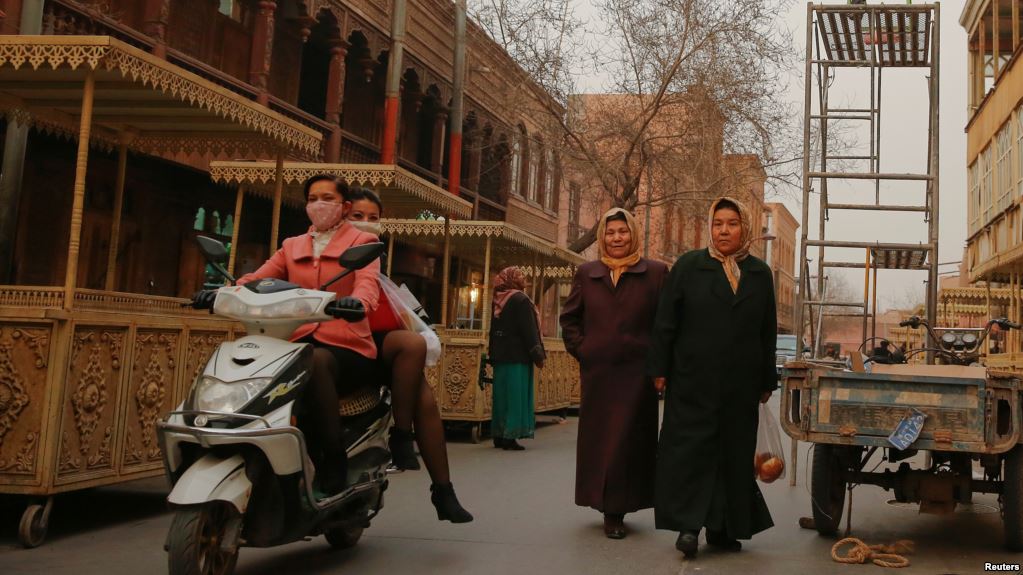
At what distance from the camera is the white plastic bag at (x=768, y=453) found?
20.6 feet

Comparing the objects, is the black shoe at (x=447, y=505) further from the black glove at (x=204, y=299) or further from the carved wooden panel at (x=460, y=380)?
the carved wooden panel at (x=460, y=380)

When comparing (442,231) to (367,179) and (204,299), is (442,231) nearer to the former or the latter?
(367,179)

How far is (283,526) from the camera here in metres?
4.68

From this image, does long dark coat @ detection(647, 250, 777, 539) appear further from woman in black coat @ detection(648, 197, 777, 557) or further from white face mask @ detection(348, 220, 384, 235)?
white face mask @ detection(348, 220, 384, 235)

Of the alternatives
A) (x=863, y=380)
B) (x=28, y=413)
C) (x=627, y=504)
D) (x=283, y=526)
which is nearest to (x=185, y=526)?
(x=283, y=526)

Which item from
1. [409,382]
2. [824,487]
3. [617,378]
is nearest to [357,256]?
[409,382]

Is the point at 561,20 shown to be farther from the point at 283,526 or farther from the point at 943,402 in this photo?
the point at 283,526

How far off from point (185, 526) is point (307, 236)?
1.80m

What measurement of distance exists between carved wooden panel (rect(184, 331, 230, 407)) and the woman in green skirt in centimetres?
483

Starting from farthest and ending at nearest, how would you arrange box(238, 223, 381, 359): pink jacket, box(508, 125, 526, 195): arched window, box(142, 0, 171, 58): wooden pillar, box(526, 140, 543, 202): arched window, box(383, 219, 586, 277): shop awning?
1. box(526, 140, 543, 202): arched window
2. box(508, 125, 526, 195): arched window
3. box(383, 219, 586, 277): shop awning
4. box(142, 0, 171, 58): wooden pillar
5. box(238, 223, 381, 359): pink jacket

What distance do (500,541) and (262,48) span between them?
12.3 m

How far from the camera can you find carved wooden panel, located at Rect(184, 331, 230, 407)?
729 cm

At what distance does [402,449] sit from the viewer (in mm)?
5707

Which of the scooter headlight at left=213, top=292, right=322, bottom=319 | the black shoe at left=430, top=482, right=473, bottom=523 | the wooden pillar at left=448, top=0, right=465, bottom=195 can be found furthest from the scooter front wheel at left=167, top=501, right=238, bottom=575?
the wooden pillar at left=448, top=0, right=465, bottom=195
